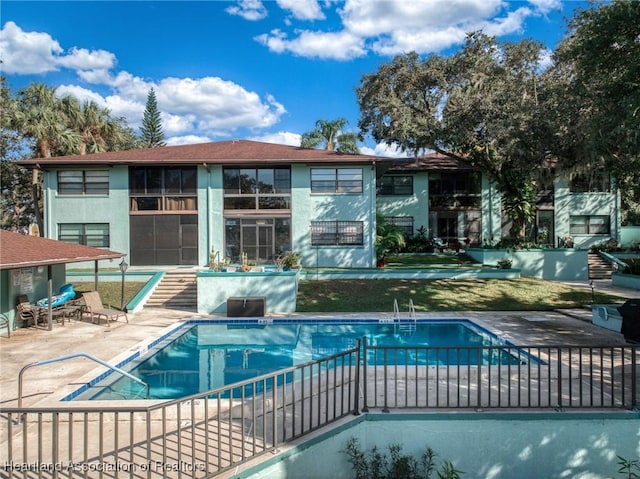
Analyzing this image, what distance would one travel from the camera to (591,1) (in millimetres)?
13797

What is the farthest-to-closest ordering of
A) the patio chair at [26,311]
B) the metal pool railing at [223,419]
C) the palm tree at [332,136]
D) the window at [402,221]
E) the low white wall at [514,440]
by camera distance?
the palm tree at [332,136], the window at [402,221], the patio chair at [26,311], the low white wall at [514,440], the metal pool railing at [223,419]

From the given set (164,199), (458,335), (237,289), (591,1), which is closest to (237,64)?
(164,199)

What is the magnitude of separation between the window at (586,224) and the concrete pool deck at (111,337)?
1841 centimetres

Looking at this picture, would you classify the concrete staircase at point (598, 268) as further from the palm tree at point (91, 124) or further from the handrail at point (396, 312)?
the palm tree at point (91, 124)

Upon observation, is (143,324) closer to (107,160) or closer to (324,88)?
(107,160)

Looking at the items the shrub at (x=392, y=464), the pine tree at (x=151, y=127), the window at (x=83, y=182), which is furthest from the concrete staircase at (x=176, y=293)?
the pine tree at (x=151, y=127)

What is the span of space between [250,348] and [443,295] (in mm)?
8838

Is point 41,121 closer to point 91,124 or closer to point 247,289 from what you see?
point 91,124

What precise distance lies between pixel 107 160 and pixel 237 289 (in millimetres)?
12600

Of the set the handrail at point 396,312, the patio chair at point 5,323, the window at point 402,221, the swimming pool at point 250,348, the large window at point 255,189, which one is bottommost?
the swimming pool at point 250,348

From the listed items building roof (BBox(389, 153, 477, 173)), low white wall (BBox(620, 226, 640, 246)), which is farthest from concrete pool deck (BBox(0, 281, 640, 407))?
low white wall (BBox(620, 226, 640, 246))

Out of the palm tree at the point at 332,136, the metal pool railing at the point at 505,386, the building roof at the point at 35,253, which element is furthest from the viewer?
the palm tree at the point at 332,136

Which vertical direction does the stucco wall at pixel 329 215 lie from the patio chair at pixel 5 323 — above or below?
above

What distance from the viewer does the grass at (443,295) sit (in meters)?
15.4
